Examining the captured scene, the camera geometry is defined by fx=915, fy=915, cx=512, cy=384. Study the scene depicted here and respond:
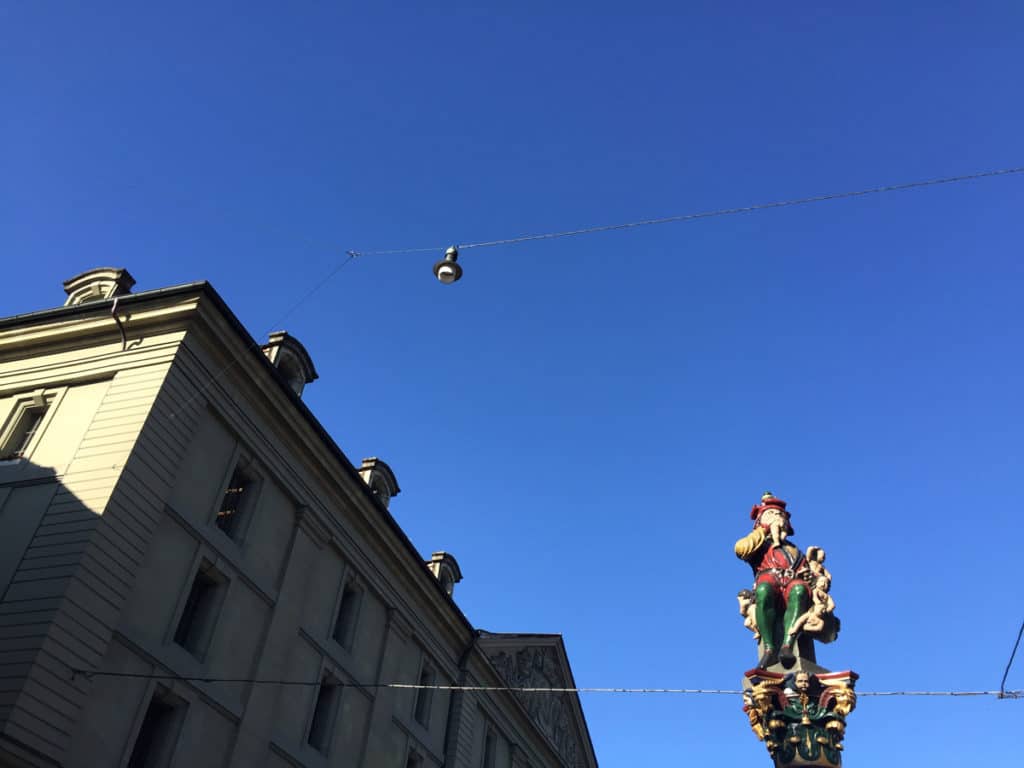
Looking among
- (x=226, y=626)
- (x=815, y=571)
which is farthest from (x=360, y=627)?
(x=815, y=571)

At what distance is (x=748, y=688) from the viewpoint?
974 centimetres

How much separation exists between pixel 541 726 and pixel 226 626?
75.8 feet

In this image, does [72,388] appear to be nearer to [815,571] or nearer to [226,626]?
[226,626]

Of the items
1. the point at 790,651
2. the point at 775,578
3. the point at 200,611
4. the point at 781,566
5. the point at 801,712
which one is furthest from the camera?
the point at 200,611

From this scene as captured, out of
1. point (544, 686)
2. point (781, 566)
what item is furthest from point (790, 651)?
point (544, 686)

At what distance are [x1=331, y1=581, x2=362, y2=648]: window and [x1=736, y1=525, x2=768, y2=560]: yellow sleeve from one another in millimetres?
17822

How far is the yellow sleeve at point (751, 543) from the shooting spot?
37.1 ft

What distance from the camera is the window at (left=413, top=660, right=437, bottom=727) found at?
1244 inches

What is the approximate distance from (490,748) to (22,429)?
2237 cm

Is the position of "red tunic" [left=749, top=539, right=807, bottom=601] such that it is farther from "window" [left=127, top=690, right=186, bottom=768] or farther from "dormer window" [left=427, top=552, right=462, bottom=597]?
"dormer window" [left=427, top=552, right=462, bottom=597]

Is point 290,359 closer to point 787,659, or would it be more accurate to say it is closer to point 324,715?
point 324,715

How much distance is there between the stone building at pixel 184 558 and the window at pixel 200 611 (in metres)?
0.04

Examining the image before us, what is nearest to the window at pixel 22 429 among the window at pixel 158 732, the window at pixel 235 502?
the window at pixel 235 502

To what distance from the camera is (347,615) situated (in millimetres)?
27922
